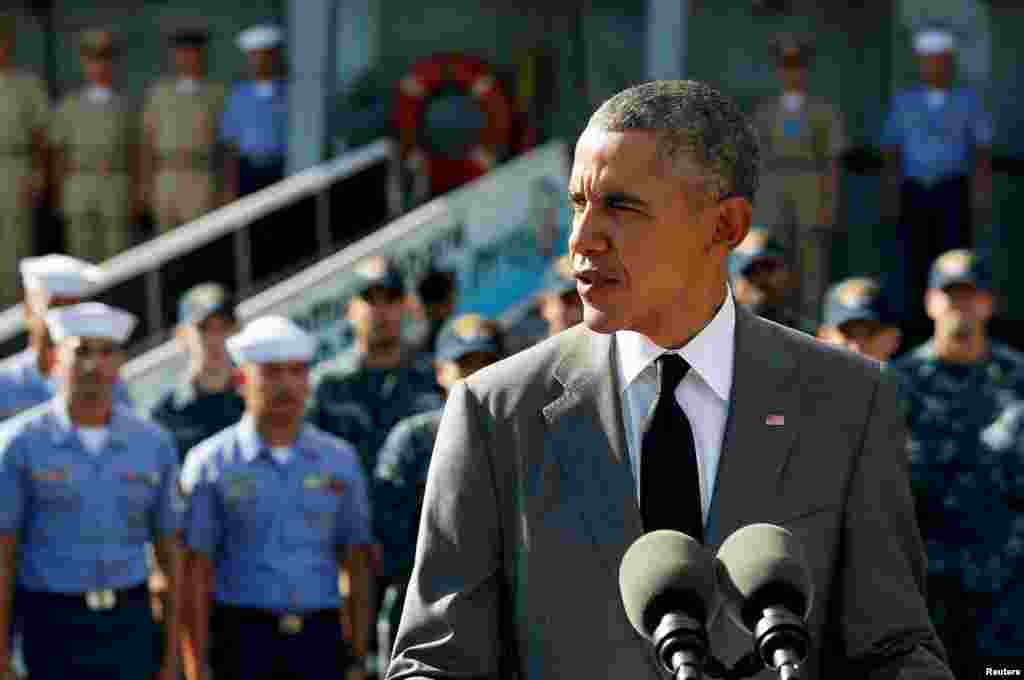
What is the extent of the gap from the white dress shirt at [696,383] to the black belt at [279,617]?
482 cm

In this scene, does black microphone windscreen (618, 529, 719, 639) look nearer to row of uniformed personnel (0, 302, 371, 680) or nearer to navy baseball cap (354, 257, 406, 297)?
row of uniformed personnel (0, 302, 371, 680)

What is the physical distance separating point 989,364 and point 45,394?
12.8 feet

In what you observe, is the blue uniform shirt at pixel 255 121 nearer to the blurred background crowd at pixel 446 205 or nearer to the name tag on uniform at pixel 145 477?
the blurred background crowd at pixel 446 205

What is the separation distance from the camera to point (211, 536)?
791cm

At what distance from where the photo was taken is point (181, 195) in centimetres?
1364

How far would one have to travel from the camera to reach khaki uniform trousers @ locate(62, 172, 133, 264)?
539 inches

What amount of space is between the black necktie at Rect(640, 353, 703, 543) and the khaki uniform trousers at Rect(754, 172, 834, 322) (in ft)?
32.5

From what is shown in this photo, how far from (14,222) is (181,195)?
1.18 m

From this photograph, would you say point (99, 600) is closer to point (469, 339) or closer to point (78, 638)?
point (78, 638)

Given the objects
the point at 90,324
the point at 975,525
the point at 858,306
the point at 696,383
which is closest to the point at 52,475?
the point at 90,324

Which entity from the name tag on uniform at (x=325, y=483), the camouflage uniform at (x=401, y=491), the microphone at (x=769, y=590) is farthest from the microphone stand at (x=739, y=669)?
the name tag on uniform at (x=325, y=483)

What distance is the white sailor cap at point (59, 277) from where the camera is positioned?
9.14 m

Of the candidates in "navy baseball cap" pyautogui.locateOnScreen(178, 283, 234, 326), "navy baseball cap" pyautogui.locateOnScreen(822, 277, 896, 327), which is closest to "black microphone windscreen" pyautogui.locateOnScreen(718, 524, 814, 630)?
"navy baseball cap" pyautogui.locateOnScreen(822, 277, 896, 327)

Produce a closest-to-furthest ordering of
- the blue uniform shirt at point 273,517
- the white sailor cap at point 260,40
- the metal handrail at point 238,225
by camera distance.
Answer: the blue uniform shirt at point 273,517 → the metal handrail at point 238,225 → the white sailor cap at point 260,40
